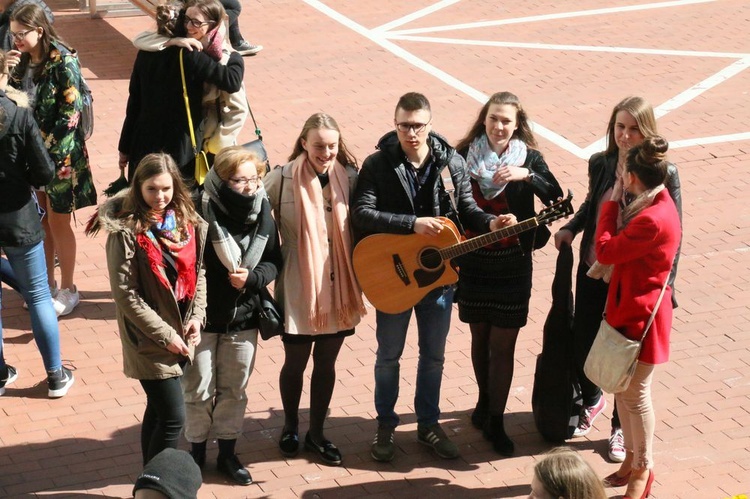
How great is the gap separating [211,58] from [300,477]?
2.67m

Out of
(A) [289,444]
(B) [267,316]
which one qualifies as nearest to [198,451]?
(A) [289,444]

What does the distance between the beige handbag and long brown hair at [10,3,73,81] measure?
393 centimetres

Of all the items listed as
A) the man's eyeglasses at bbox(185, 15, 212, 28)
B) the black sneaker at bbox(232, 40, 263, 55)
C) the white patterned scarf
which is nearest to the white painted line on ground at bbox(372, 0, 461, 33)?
the black sneaker at bbox(232, 40, 263, 55)

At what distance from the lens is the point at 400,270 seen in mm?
6355

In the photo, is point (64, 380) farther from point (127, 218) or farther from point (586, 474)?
point (586, 474)

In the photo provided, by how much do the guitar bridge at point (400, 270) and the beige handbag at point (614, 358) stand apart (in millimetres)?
1041

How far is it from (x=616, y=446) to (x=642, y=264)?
1.26 meters

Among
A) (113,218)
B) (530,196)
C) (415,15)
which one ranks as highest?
(113,218)

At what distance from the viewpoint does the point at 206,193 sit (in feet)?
20.0

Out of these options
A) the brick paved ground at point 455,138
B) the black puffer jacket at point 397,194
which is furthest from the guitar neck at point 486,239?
the brick paved ground at point 455,138

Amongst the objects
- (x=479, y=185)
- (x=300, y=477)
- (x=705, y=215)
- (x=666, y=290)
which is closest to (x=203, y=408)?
(x=300, y=477)

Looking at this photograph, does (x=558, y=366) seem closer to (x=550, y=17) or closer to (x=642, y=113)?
(x=642, y=113)

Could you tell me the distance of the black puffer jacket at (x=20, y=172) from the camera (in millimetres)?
6785

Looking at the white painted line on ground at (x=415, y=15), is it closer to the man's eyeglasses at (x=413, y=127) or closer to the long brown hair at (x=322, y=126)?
the long brown hair at (x=322, y=126)
